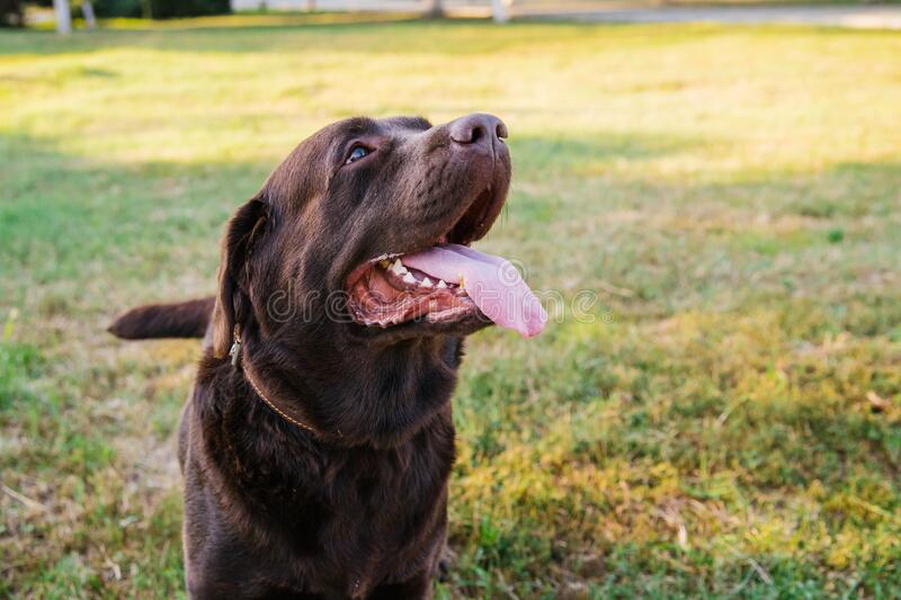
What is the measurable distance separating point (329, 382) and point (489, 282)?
56 centimetres

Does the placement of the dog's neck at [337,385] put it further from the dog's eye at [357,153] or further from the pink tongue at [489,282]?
the dog's eye at [357,153]

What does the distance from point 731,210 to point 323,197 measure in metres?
4.51

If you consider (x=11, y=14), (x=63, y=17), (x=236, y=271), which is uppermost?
(x=11, y=14)

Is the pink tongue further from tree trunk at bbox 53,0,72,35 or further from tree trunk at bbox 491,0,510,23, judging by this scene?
tree trunk at bbox 491,0,510,23

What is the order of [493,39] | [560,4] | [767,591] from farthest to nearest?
[560,4] → [493,39] → [767,591]

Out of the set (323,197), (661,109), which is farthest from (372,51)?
(323,197)

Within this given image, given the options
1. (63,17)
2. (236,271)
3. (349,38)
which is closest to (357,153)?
(236,271)

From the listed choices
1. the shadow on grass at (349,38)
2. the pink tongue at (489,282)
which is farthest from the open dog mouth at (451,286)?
the shadow on grass at (349,38)

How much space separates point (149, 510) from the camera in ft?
9.62

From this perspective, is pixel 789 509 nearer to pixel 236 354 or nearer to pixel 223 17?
pixel 236 354

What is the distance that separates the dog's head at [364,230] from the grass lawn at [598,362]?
1019mm

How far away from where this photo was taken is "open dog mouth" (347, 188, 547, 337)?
75.4 inches

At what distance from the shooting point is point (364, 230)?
2.08 meters

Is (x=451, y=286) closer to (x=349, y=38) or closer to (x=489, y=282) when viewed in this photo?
(x=489, y=282)
